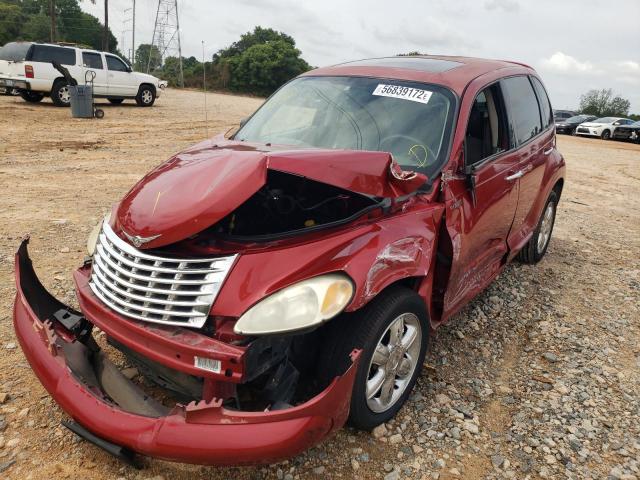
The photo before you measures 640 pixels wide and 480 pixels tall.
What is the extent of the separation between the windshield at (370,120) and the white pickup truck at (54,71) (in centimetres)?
1430

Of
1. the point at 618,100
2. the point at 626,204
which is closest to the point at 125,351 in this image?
the point at 626,204

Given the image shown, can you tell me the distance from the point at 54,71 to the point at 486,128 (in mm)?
15334

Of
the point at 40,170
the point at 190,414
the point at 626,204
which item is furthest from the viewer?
the point at 626,204

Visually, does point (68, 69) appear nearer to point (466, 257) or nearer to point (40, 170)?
point (40, 170)

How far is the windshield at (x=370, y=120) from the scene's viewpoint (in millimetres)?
2977

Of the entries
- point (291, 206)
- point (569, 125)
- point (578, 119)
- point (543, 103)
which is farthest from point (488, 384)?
point (578, 119)

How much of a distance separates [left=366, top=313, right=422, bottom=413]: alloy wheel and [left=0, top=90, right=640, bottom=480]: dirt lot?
195 mm

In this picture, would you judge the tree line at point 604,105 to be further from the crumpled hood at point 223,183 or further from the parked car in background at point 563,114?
the crumpled hood at point 223,183

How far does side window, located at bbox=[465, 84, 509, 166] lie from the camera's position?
125 inches

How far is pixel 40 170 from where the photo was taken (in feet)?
25.0

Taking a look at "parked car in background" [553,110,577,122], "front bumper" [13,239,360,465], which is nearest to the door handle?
"front bumper" [13,239,360,465]

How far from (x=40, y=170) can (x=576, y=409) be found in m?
7.72

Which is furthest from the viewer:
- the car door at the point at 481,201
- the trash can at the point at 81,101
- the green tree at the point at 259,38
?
the green tree at the point at 259,38

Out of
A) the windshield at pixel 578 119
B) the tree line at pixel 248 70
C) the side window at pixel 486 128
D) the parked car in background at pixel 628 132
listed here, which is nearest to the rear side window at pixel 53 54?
the side window at pixel 486 128
